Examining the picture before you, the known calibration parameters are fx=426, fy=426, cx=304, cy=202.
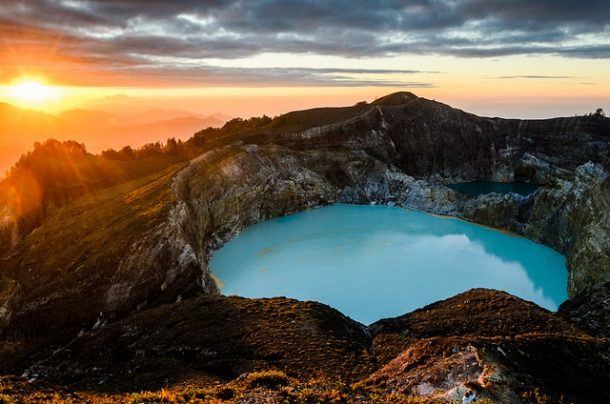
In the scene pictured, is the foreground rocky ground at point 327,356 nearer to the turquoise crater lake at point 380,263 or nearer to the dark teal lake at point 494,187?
the turquoise crater lake at point 380,263

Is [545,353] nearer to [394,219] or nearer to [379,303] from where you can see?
[379,303]

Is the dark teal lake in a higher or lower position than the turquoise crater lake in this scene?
lower

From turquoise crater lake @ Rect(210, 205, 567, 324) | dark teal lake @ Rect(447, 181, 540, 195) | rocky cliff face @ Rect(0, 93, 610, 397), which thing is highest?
rocky cliff face @ Rect(0, 93, 610, 397)

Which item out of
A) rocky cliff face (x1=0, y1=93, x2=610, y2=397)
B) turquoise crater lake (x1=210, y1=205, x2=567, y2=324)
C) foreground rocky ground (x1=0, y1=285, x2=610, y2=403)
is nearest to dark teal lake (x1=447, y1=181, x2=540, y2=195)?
rocky cliff face (x1=0, y1=93, x2=610, y2=397)

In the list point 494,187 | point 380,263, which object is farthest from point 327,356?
point 494,187

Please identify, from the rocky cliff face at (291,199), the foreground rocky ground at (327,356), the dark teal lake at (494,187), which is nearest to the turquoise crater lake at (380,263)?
the rocky cliff face at (291,199)

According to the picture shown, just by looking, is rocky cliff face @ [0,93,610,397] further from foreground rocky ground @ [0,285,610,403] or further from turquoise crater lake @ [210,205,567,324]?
turquoise crater lake @ [210,205,567,324]

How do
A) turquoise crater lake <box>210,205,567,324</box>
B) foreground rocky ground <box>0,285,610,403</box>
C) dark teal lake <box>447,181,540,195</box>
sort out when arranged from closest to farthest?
foreground rocky ground <box>0,285,610,403</box>
turquoise crater lake <box>210,205,567,324</box>
dark teal lake <box>447,181,540,195</box>
